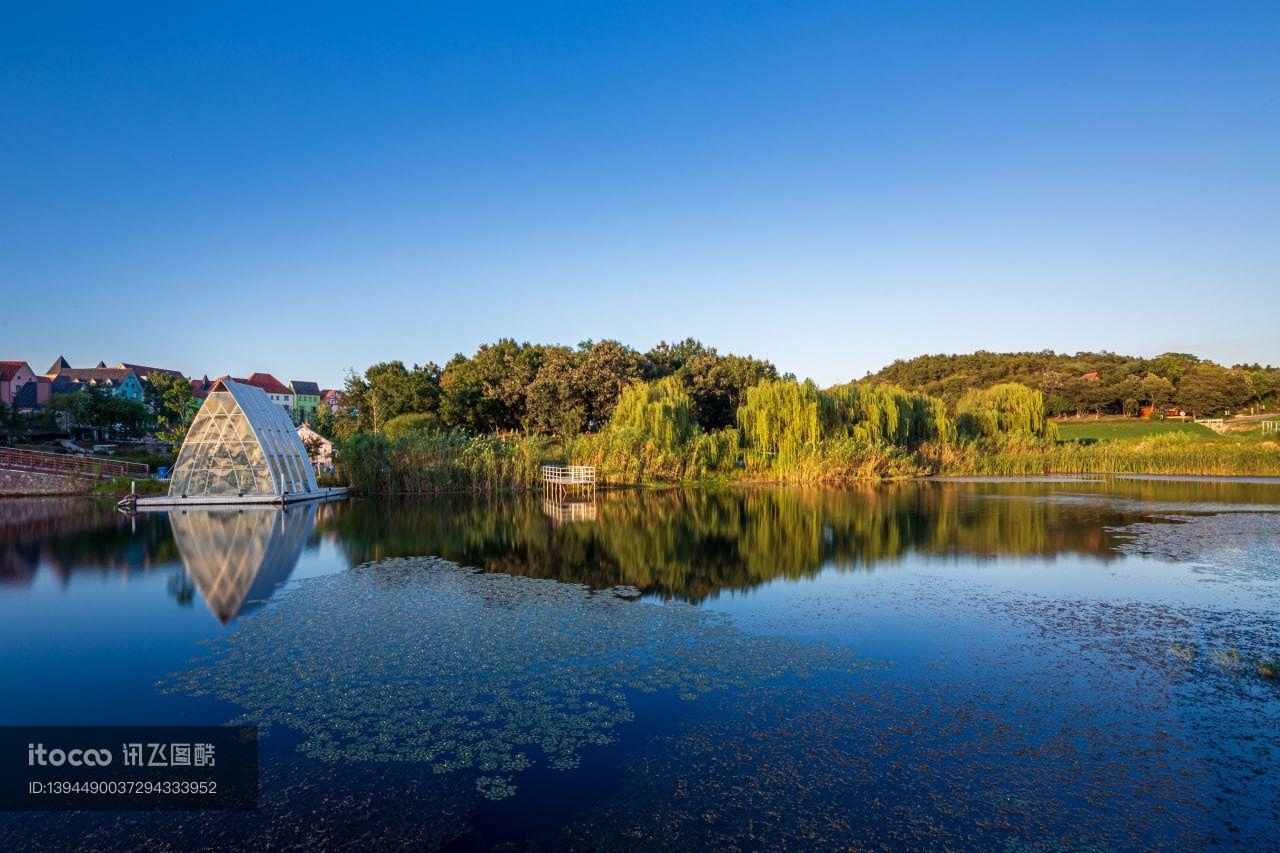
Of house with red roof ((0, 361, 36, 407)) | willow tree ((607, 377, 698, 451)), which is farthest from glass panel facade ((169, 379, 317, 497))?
house with red roof ((0, 361, 36, 407))

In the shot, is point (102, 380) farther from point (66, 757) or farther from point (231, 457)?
point (66, 757)

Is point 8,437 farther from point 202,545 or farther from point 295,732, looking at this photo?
point 295,732

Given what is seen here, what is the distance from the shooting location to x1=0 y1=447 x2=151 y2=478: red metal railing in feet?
106

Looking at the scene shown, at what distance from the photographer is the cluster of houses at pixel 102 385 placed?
2493 inches

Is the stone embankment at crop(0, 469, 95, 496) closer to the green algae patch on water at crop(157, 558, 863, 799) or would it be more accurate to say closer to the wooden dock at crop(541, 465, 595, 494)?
the wooden dock at crop(541, 465, 595, 494)

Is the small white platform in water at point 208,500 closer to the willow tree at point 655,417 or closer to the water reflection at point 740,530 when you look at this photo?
the water reflection at point 740,530

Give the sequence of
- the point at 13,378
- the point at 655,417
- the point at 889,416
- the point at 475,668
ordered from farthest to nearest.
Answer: the point at 13,378
the point at 889,416
the point at 655,417
the point at 475,668

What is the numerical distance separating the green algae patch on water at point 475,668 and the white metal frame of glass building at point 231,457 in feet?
54.4

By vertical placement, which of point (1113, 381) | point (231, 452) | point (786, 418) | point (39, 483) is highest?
point (1113, 381)

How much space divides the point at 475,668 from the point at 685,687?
247 cm

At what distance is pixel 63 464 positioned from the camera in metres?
33.0

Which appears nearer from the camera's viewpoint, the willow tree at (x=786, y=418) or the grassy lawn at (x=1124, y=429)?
the willow tree at (x=786, y=418)

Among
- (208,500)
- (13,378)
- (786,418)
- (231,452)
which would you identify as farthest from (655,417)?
(13,378)

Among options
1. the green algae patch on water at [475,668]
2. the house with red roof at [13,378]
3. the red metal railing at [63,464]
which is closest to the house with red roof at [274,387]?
the house with red roof at [13,378]
